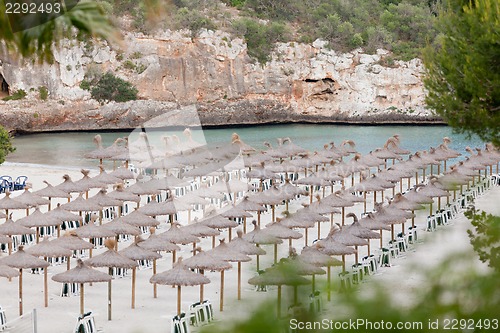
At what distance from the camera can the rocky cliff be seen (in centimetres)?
5481

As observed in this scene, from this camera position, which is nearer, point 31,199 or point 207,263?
point 207,263

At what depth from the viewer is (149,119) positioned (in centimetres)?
5775

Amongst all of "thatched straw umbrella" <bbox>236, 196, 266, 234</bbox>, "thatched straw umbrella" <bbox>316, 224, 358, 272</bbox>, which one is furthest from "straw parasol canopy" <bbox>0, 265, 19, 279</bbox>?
"thatched straw umbrella" <bbox>236, 196, 266, 234</bbox>

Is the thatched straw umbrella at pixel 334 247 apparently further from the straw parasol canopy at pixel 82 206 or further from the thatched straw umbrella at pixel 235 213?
the straw parasol canopy at pixel 82 206

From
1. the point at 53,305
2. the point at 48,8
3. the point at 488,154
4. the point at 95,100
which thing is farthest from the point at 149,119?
the point at 48,8

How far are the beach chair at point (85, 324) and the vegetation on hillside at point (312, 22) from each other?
150ft

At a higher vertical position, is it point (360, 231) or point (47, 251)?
point (47, 251)

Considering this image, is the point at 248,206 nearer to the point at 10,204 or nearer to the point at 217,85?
the point at 10,204

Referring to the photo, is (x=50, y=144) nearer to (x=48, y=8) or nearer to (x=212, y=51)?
(x=212, y=51)

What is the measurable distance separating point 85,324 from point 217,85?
47.4m

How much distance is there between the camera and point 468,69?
13.0 metres

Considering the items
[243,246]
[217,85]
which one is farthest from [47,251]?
[217,85]

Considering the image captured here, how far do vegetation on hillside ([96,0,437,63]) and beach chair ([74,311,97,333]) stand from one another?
45.8 m

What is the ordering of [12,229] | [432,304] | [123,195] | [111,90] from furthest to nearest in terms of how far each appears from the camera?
[111,90] → [123,195] → [12,229] → [432,304]
